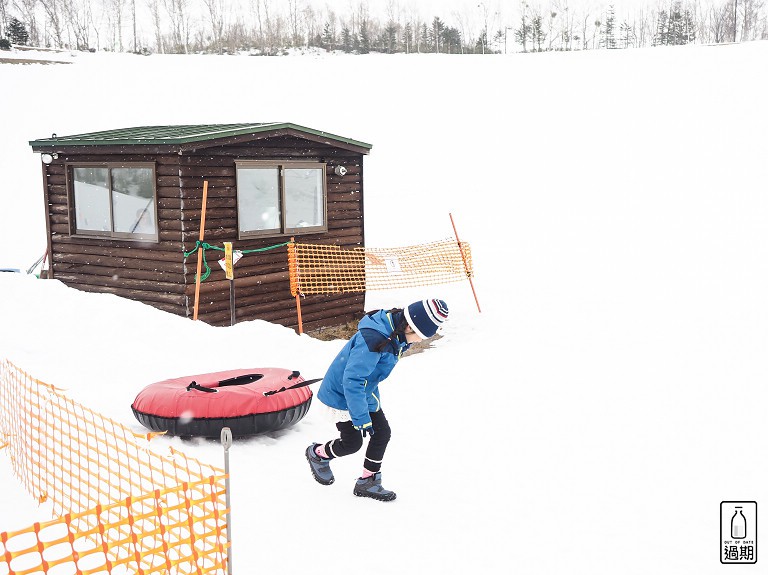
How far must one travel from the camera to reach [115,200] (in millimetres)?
12773

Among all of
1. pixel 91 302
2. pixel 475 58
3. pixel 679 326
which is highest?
pixel 475 58

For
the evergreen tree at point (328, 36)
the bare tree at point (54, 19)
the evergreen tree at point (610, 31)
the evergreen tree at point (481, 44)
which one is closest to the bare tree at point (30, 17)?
the bare tree at point (54, 19)

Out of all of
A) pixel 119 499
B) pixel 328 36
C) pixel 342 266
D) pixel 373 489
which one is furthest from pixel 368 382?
pixel 328 36

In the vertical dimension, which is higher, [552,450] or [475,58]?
[475,58]

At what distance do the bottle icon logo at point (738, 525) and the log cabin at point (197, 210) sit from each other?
8551mm

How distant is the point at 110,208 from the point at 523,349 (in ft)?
23.8

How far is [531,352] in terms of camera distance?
1120 centimetres

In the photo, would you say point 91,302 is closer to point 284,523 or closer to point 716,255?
point 284,523

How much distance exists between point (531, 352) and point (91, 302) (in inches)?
256

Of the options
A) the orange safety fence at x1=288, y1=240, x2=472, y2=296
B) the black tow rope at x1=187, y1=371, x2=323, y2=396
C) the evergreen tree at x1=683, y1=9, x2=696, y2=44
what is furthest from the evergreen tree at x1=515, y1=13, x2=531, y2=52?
the black tow rope at x1=187, y1=371, x2=323, y2=396

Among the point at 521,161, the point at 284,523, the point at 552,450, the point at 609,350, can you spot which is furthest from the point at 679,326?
the point at 521,161

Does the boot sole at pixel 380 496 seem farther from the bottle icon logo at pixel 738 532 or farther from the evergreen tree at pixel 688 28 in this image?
the evergreen tree at pixel 688 28

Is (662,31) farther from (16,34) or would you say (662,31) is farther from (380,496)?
(380,496)

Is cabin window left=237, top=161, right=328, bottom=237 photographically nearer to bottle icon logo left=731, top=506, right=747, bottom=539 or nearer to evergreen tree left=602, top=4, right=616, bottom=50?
bottle icon logo left=731, top=506, right=747, bottom=539
